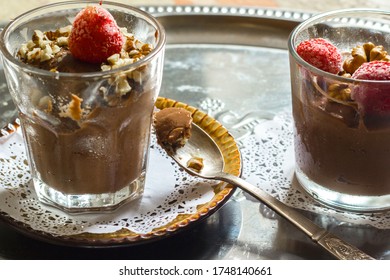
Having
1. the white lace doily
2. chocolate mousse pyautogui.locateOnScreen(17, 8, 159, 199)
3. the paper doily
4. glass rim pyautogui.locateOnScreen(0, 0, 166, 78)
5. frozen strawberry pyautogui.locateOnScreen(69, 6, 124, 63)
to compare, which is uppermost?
frozen strawberry pyautogui.locateOnScreen(69, 6, 124, 63)

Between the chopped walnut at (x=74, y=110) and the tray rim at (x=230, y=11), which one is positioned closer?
the chopped walnut at (x=74, y=110)

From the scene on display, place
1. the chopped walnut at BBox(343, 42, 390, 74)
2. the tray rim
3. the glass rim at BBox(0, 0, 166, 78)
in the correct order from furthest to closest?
1. the tray rim
2. the chopped walnut at BBox(343, 42, 390, 74)
3. the glass rim at BBox(0, 0, 166, 78)

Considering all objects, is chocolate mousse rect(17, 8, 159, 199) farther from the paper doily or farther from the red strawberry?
the red strawberry

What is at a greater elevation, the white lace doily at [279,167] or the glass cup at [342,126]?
the glass cup at [342,126]

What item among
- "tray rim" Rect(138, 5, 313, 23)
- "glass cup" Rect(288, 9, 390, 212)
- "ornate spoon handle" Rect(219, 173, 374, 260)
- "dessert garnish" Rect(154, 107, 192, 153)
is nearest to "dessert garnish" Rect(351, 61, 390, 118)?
"glass cup" Rect(288, 9, 390, 212)

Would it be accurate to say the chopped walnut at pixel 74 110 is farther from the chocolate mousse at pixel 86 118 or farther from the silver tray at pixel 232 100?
the silver tray at pixel 232 100

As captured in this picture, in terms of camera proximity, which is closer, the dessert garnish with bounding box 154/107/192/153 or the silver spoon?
the silver spoon

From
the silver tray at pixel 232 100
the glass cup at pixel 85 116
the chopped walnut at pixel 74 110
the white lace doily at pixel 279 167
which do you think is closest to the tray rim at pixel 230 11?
the silver tray at pixel 232 100

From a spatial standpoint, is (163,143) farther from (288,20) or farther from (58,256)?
(288,20)
